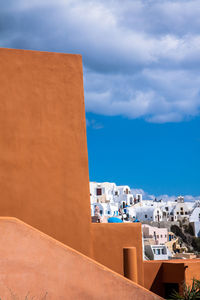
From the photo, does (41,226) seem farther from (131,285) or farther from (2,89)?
(2,89)

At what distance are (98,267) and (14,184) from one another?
3228 mm

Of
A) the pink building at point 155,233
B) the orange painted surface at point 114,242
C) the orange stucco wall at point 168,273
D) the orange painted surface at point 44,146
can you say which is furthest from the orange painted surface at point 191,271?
the pink building at point 155,233

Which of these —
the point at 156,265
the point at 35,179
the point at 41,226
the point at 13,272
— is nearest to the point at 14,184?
the point at 35,179

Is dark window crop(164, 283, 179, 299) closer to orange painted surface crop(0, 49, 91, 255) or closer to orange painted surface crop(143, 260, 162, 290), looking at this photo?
orange painted surface crop(143, 260, 162, 290)

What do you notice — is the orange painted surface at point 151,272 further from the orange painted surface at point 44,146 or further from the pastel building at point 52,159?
the orange painted surface at point 44,146

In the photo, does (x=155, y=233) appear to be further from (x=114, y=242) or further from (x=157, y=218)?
(x=114, y=242)

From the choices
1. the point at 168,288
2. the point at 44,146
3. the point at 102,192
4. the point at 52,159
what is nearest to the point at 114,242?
the point at 52,159

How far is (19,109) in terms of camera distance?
10.5m

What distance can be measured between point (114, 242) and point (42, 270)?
4.01 metres

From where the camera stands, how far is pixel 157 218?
95.3 meters

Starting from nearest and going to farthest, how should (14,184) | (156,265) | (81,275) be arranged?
(81,275)
(14,184)
(156,265)

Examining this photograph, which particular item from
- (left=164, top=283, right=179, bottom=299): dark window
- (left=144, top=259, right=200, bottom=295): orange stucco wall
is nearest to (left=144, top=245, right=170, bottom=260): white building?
(left=164, top=283, right=179, bottom=299): dark window

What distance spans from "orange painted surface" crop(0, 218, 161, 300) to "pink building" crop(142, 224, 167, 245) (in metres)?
56.5

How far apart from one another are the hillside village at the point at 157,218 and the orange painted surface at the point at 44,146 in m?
34.6
